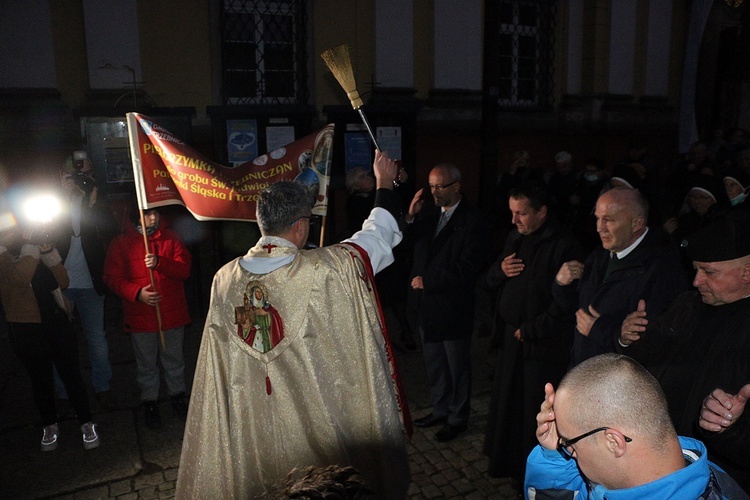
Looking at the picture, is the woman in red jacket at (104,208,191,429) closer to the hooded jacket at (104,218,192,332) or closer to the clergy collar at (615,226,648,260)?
the hooded jacket at (104,218,192,332)

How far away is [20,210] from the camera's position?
4.70 m

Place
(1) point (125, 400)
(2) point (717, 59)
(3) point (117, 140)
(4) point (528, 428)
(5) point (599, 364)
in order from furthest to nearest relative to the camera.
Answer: (2) point (717, 59), (3) point (117, 140), (1) point (125, 400), (4) point (528, 428), (5) point (599, 364)

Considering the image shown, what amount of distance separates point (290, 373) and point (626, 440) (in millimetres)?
1882

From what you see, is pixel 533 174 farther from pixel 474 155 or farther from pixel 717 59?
pixel 717 59

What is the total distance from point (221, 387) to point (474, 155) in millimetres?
9256

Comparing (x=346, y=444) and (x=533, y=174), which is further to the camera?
(x=533, y=174)

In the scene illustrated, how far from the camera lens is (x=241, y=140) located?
8742 millimetres

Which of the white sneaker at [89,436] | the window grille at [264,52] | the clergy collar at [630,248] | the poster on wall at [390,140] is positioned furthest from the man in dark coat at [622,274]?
the window grille at [264,52]

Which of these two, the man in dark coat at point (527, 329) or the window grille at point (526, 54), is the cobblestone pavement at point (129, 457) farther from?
the window grille at point (526, 54)

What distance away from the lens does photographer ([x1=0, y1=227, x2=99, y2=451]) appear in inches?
179

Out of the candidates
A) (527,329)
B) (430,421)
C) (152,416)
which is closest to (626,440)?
(527,329)

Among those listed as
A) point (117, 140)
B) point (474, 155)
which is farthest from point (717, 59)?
point (117, 140)

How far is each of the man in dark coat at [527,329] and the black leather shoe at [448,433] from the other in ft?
1.85

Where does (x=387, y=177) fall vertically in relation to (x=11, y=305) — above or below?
above
